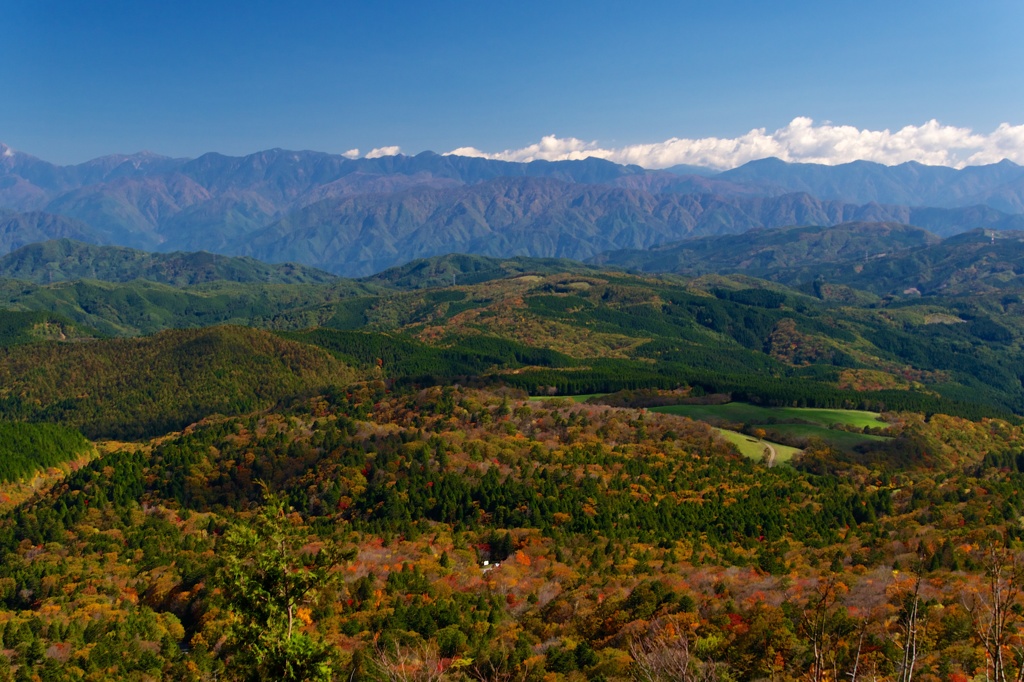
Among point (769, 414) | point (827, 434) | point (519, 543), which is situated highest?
point (519, 543)

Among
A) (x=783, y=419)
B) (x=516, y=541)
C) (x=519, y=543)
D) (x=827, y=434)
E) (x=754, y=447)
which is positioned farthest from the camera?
(x=783, y=419)

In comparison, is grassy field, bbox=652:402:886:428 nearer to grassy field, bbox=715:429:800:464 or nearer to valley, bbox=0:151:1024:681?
valley, bbox=0:151:1024:681

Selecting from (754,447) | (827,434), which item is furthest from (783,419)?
(754,447)

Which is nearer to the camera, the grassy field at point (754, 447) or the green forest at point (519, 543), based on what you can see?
the green forest at point (519, 543)

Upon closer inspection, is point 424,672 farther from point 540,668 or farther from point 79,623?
point 79,623

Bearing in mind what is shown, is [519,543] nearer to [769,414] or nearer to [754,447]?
[754,447]

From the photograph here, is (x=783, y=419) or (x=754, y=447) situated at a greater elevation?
(x=754, y=447)

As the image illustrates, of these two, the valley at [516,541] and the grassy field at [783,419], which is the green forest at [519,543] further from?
the grassy field at [783,419]

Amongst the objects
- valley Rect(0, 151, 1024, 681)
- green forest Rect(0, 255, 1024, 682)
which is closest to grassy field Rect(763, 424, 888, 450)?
valley Rect(0, 151, 1024, 681)

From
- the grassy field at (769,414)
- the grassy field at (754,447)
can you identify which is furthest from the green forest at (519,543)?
the grassy field at (754,447)
